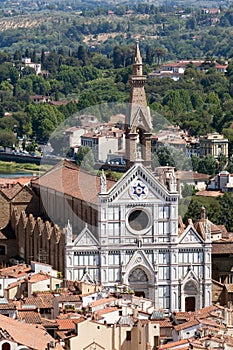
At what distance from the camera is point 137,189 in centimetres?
4294

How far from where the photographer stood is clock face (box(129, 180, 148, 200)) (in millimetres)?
42906

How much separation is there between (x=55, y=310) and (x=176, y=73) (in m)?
107

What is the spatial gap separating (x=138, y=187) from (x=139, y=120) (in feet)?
8.57

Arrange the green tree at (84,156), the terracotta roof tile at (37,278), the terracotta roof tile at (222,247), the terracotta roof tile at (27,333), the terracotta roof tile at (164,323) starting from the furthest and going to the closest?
1. the green tree at (84,156)
2. the terracotta roof tile at (222,247)
3. the terracotta roof tile at (37,278)
4. the terracotta roof tile at (164,323)
5. the terracotta roof tile at (27,333)

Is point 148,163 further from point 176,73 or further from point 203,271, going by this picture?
point 176,73

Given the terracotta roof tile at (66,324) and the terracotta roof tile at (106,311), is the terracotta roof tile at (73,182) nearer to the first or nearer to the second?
the terracotta roof tile at (106,311)

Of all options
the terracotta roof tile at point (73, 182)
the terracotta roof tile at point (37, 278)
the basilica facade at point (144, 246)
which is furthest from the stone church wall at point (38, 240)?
the terracotta roof tile at point (37, 278)

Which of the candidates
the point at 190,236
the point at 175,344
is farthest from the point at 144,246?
the point at 175,344

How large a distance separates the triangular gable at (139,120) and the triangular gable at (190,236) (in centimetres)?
310

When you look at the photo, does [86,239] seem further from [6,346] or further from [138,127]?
[6,346]

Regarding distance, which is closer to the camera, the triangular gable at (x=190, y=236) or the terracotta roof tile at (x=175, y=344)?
→ the terracotta roof tile at (x=175, y=344)

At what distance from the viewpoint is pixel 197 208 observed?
179 ft

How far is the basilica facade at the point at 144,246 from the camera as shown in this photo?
42719 mm

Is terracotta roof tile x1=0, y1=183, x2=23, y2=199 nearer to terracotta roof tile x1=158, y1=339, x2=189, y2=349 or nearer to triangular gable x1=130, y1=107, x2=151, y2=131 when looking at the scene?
triangular gable x1=130, y1=107, x2=151, y2=131
